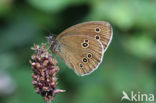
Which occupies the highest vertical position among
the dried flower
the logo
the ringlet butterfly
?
the ringlet butterfly

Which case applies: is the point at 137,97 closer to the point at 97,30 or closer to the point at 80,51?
the point at 80,51

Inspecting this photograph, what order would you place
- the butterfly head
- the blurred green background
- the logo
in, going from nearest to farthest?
the butterfly head, the logo, the blurred green background

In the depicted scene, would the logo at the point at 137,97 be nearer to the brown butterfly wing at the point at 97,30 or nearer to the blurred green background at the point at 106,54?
the blurred green background at the point at 106,54

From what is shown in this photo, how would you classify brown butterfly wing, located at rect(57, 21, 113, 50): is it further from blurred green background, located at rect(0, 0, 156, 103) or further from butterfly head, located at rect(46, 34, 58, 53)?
blurred green background, located at rect(0, 0, 156, 103)

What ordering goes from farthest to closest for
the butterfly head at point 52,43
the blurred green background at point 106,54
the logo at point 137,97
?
the blurred green background at point 106,54 → the logo at point 137,97 → the butterfly head at point 52,43

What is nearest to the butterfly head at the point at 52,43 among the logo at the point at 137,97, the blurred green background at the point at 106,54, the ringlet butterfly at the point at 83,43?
the ringlet butterfly at the point at 83,43

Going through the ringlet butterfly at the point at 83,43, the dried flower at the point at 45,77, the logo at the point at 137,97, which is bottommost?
the logo at the point at 137,97

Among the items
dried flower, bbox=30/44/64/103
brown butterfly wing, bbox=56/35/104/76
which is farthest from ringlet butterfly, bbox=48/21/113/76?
dried flower, bbox=30/44/64/103
